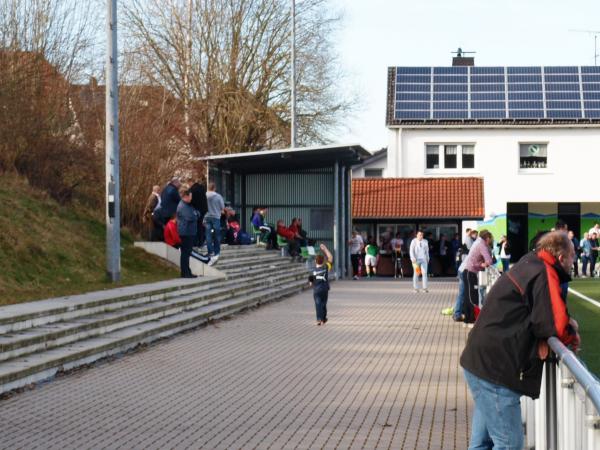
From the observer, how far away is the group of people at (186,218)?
83.1 ft

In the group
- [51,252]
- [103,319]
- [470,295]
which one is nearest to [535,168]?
[470,295]

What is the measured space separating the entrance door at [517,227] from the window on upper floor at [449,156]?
286 cm

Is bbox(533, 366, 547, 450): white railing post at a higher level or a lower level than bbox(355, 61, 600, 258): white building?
lower

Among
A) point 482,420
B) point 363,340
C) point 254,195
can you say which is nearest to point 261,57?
point 254,195

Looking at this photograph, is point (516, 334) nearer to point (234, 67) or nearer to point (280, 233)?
point (280, 233)

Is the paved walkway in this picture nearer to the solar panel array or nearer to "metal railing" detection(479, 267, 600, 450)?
"metal railing" detection(479, 267, 600, 450)

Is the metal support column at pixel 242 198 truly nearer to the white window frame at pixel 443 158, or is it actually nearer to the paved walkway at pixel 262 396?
the white window frame at pixel 443 158

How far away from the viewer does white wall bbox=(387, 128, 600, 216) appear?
5838 centimetres

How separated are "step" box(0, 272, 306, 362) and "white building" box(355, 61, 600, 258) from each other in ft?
110

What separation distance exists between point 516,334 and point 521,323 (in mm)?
67

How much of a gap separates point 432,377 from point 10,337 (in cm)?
487

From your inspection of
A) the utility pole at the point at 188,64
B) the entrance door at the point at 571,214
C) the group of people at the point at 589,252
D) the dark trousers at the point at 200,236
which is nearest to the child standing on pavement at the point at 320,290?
the dark trousers at the point at 200,236

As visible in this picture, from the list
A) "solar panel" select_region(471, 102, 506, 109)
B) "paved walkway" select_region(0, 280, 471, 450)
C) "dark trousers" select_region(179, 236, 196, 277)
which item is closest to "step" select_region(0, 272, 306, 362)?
"paved walkway" select_region(0, 280, 471, 450)

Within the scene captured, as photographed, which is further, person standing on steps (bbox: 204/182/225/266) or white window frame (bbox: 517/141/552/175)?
white window frame (bbox: 517/141/552/175)
